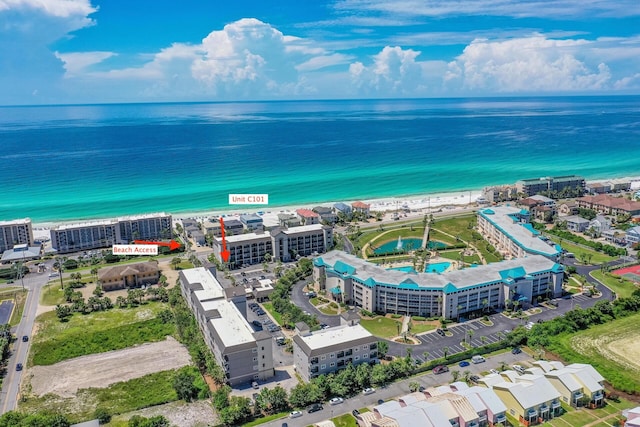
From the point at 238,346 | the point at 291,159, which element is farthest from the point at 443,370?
the point at 291,159

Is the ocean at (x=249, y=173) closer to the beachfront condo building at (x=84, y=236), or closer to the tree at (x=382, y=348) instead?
the beachfront condo building at (x=84, y=236)

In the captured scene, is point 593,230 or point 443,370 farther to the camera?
point 593,230

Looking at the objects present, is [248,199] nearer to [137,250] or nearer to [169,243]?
[169,243]

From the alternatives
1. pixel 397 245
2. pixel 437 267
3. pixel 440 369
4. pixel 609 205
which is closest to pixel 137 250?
pixel 397 245

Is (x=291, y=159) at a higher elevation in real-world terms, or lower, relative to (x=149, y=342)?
higher

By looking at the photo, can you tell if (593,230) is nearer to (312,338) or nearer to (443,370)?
(443,370)

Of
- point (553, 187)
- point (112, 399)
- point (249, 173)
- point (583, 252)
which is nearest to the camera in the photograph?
point (112, 399)

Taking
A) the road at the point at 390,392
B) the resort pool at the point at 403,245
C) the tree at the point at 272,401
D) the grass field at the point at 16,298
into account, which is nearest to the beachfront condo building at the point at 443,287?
the road at the point at 390,392
